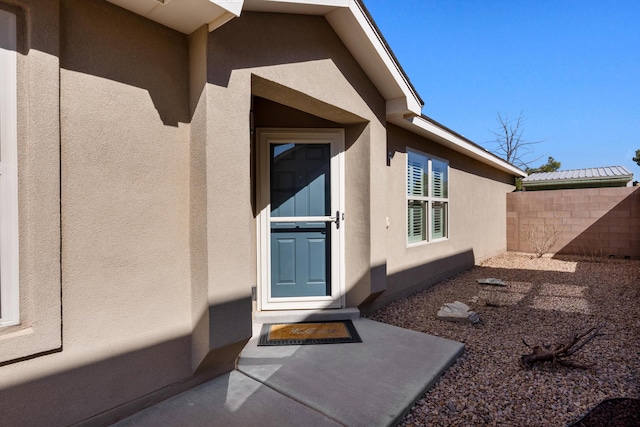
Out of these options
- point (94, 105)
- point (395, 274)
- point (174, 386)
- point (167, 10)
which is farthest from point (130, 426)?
point (395, 274)

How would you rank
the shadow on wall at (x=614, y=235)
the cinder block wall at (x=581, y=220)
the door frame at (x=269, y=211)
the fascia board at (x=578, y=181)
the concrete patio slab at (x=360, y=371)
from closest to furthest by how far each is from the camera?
the concrete patio slab at (x=360, y=371) → the door frame at (x=269, y=211) → the shadow on wall at (x=614, y=235) → the cinder block wall at (x=581, y=220) → the fascia board at (x=578, y=181)

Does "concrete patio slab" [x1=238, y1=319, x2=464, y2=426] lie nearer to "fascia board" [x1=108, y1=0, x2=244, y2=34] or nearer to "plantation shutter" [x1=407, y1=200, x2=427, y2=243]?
"plantation shutter" [x1=407, y1=200, x2=427, y2=243]

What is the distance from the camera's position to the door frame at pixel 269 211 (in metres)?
4.45

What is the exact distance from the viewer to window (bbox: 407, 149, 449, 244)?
6387 millimetres

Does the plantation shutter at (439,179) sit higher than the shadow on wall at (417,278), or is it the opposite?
the plantation shutter at (439,179)

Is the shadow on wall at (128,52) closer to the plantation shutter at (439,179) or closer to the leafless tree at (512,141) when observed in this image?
the plantation shutter at (439,179)

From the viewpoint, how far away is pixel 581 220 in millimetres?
10758

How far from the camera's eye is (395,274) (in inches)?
222

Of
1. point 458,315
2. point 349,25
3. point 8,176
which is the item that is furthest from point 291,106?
point 458,315

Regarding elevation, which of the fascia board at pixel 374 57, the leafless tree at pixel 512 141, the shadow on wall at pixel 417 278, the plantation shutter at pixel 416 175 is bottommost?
the shadow on wall at pixel 417 278

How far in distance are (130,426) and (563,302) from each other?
624 centimetres

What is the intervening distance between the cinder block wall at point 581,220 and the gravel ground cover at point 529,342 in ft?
10.8

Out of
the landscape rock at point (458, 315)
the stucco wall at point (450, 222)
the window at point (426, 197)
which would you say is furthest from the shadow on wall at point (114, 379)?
the window at point (426, 197)

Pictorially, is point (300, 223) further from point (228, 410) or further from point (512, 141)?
point (512, 141)
